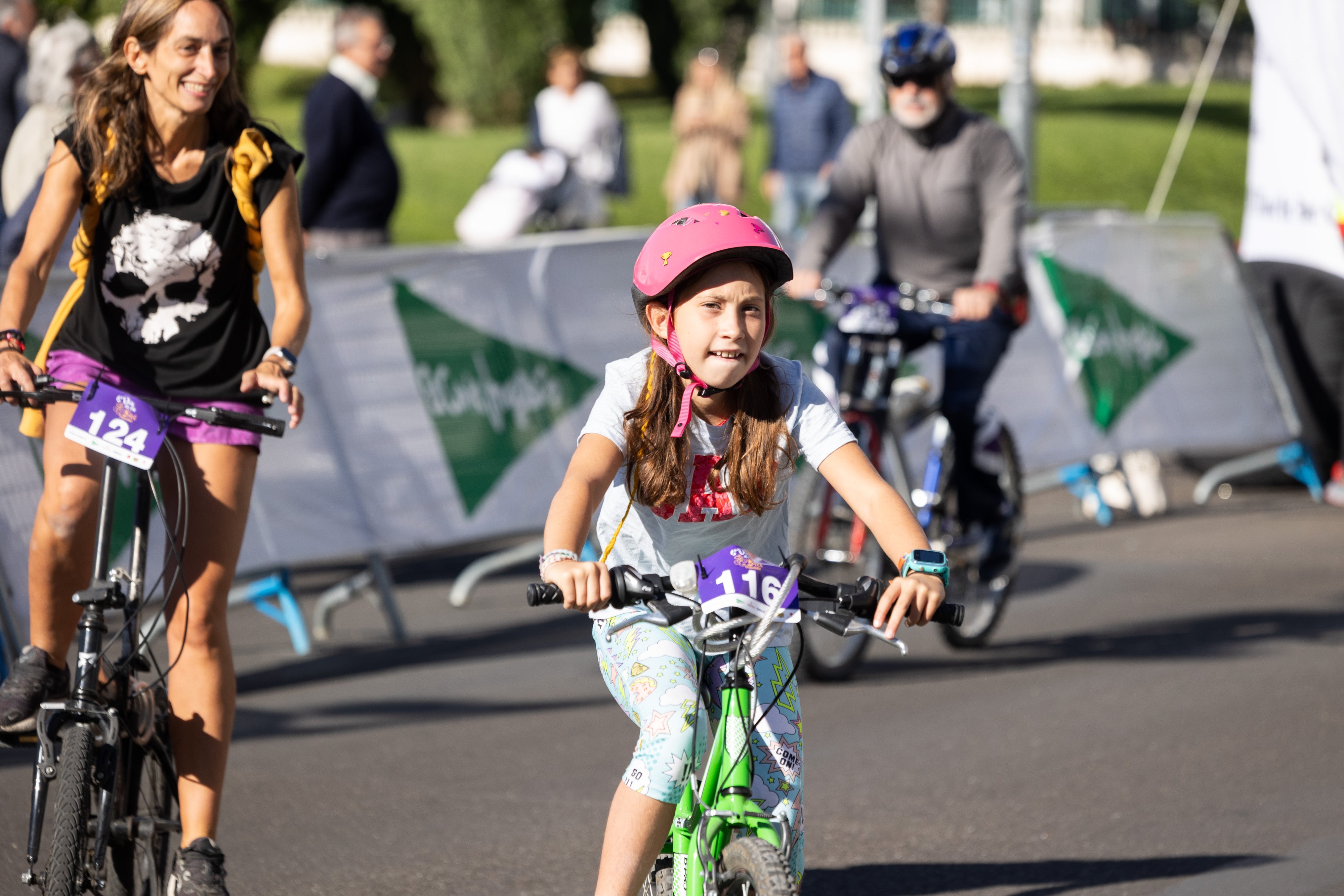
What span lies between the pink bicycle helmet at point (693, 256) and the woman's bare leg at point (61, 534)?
1.41m

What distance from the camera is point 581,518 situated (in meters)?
3.19

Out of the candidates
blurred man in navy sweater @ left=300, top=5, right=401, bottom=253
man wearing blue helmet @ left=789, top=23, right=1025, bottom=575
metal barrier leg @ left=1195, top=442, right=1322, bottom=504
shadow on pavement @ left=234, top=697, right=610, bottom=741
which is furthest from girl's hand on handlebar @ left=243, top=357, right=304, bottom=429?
metal barrier leg @ left=1195, top=442, right=1322, bottom=504

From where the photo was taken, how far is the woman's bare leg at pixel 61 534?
3.92 meters

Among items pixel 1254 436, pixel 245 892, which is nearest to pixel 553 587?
pixel 245 892

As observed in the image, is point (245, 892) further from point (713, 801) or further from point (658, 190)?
point (658, 190)

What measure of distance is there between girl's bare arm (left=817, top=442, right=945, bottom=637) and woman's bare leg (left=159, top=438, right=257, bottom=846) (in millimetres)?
1436

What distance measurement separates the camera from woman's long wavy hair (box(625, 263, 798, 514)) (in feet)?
11.0

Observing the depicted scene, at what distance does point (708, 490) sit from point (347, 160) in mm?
5750

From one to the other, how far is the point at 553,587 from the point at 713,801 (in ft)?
1.79

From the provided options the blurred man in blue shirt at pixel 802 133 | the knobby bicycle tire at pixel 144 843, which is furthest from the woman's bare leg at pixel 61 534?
the blurred man in blue shirt at pixel 802 133

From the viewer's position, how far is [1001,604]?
23.3 feet

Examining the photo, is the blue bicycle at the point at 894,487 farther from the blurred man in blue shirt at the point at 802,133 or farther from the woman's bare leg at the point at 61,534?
the blurred man in blue shirt at the point at 802,133

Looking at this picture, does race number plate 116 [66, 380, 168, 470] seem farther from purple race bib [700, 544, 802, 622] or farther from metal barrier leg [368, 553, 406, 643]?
metal barrier leg [368, 553, 406, 643]

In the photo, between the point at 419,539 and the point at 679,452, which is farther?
the point at 419,539
